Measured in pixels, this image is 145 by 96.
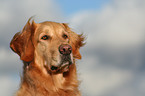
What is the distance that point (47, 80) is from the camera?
767cm

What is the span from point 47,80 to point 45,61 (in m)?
0.60

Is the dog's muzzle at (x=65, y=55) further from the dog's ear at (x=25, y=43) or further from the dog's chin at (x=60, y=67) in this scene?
the dog's ear at (x=25, y=43)

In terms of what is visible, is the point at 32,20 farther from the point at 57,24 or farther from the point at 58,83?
the point at 58,83

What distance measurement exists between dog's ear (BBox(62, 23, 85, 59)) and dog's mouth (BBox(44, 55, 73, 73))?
1.23 meters

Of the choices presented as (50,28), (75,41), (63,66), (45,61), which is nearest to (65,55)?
(63,66)

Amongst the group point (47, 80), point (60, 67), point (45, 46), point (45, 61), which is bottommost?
point (47, 80)

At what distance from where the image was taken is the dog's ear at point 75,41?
880 cm

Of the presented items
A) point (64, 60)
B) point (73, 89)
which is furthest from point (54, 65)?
point (73, 89)

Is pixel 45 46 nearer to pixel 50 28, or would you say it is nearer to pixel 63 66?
pixel 50 28

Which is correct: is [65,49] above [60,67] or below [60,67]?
above

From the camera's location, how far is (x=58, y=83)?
306 inches

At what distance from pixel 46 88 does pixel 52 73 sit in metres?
0.50

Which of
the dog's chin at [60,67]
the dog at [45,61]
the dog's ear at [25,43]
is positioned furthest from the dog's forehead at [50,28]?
the dog's chin at [60,67]

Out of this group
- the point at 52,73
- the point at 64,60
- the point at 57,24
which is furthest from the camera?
the point at 57,24
